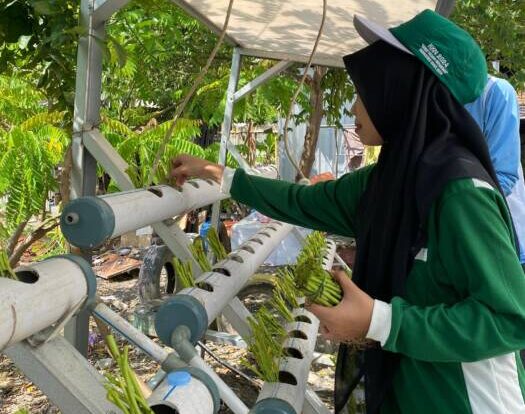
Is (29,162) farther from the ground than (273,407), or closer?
closer

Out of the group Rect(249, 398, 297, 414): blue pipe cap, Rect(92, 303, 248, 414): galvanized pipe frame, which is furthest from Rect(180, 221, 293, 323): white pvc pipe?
Rect(249, 398, 297, 414): blue pipe cap

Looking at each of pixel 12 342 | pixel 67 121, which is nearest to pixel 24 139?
pixel 67 121

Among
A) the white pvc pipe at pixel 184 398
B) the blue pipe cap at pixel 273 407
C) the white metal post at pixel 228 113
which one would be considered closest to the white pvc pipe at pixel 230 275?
the blue pipe cap at pixel 273 407

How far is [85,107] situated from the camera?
176 cm

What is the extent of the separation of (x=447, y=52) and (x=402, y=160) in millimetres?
232

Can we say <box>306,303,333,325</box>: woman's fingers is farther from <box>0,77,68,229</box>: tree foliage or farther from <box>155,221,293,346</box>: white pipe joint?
<box>0,77,68,229</box>: tree foliage

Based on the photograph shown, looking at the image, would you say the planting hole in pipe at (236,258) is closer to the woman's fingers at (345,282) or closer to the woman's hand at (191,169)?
the woman's hand at (191,169)

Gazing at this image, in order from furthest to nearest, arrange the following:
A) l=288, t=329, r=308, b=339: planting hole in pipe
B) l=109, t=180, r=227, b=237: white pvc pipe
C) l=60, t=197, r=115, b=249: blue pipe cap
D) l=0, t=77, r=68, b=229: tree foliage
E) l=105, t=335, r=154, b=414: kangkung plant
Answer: l=0, t=77, r=68, b=229: tree foliage
l=288, t=329, r=308, b=339: planting hole in pipe
l=109, t=180, r=227, b=237: white pvc pipe
l=60, t=197, r=115, b=249: blue pipe cap
l=105, t=335, r=154, b=414: kangkung plant

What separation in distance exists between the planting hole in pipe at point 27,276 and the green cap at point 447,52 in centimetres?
82

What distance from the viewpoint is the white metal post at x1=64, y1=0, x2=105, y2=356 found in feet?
5.67

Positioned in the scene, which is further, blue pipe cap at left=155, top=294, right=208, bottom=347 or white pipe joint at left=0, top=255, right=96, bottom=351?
blue pipe cap at left=155, top=294, right=208, bottom=347

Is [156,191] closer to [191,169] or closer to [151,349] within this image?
[191,169]

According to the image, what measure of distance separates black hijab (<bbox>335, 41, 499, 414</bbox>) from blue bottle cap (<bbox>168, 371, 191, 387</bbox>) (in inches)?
16.4

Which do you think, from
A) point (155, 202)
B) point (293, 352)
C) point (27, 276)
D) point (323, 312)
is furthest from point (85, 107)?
point (323, 312)
